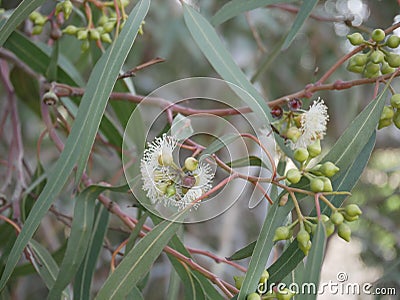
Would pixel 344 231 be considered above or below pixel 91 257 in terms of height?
above

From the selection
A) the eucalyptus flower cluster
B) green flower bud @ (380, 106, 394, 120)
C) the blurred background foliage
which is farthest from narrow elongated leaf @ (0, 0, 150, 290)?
the blurred background foliage

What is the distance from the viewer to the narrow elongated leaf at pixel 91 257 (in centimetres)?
98

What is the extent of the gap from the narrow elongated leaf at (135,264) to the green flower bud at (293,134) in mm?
179

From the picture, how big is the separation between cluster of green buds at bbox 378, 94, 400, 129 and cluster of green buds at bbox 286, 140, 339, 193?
0.34 ft

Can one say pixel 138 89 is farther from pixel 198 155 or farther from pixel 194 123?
pixel 198 155

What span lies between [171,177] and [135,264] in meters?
0.11

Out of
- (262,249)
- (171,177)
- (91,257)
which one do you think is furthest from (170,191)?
(91,257)

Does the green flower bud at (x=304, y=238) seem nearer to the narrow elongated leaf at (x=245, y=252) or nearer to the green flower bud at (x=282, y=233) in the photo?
the green flower bud at (x=282, y=233)

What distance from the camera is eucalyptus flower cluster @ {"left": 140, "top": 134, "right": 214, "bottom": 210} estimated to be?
71cm

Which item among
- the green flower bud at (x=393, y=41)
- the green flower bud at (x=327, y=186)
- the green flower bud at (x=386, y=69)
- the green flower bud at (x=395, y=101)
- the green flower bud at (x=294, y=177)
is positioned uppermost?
the green flower bud at (x=393, y=41)

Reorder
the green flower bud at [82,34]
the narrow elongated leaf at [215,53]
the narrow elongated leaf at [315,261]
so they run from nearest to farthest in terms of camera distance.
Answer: the narrow elongated leaf at [315,261] → the narrow elongated leaf at [215,53] → the green flower bud at [82,34]

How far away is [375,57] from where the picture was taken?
0.76m

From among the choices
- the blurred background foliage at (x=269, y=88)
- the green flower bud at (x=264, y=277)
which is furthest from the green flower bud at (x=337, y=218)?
the blurred background foliage at (x=269, y=88)

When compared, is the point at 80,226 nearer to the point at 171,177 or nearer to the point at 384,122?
the point at 171,177
